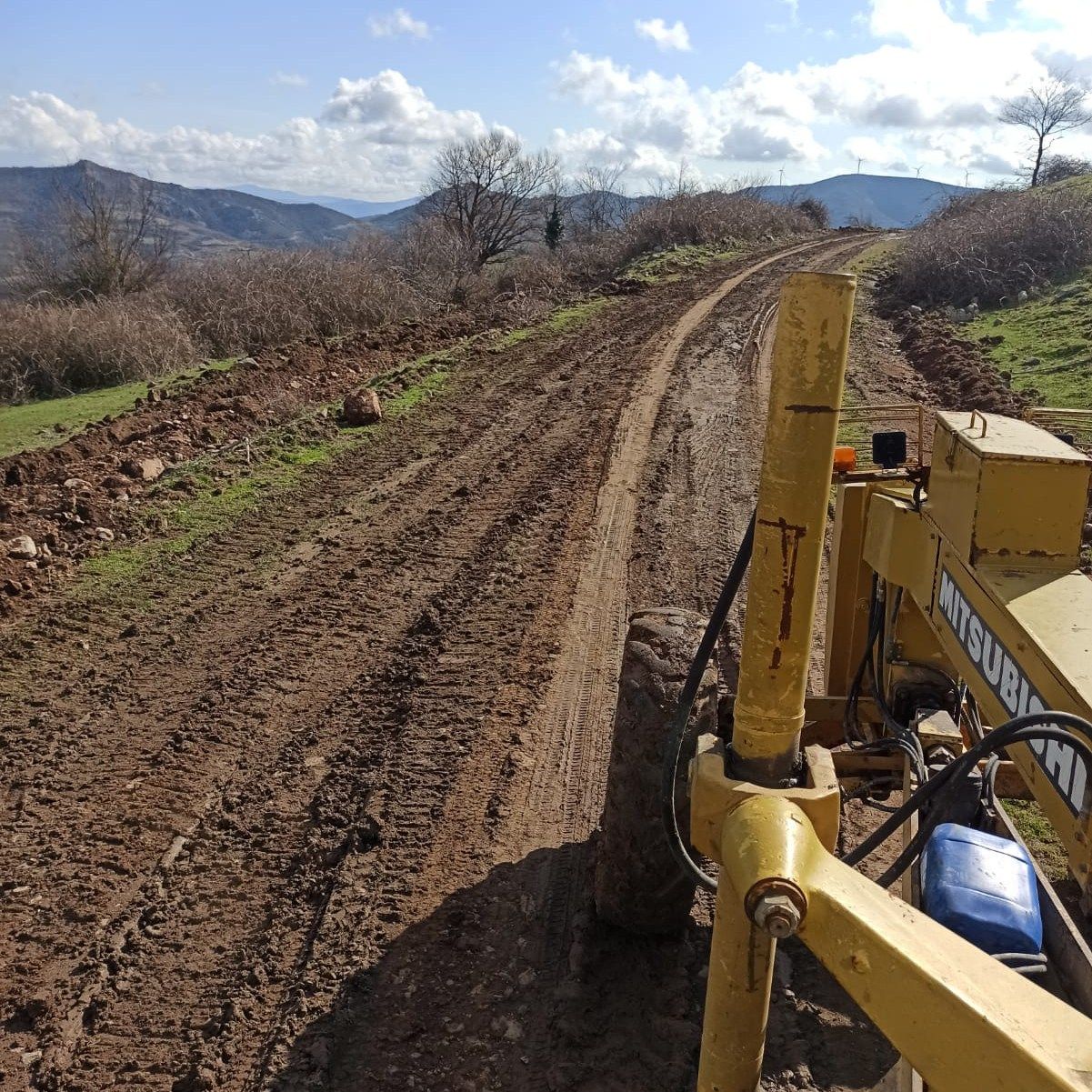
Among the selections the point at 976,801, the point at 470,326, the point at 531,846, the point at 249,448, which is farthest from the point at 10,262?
the point at 976,801

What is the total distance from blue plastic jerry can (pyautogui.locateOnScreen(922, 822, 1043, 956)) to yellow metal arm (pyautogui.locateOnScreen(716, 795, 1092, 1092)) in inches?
31.5

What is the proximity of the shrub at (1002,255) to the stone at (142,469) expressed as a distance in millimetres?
14740

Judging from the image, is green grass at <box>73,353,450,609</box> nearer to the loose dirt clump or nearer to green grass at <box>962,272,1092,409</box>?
the loose dirt clump

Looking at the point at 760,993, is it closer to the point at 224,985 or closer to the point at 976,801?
the point at 976,801

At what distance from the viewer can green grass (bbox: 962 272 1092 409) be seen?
429 inches

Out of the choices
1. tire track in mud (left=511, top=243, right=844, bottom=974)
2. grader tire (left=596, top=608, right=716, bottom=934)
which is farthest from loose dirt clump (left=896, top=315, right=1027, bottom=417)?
grader tire (left=596, top=608, right=716, bottom=934)

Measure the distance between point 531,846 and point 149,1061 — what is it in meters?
1.62

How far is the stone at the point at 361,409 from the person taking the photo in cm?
1061

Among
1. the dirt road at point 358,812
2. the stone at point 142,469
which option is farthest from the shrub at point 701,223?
the dirt road at point 358,812

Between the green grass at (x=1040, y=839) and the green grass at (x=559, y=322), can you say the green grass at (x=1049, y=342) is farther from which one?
the green grass at (x=1040, y=839)

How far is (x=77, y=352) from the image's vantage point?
14.7m

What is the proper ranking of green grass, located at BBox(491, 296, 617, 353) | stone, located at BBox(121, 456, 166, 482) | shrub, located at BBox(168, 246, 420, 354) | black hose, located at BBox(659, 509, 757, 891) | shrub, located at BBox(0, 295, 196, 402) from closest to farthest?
black hose, located at BBox(659, 509, 757, 891) → stone, located at BBox(121, 456, 166, 482) → shrub, located at BBox(0, 295, 196, 402) → green grass, located at BBox(491, 296, 617, 353) → shrub, located at BBox(168, 246, 420, 354)

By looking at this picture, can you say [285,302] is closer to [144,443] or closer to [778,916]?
[144,443]

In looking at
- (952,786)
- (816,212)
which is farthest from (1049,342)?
(816,212)
